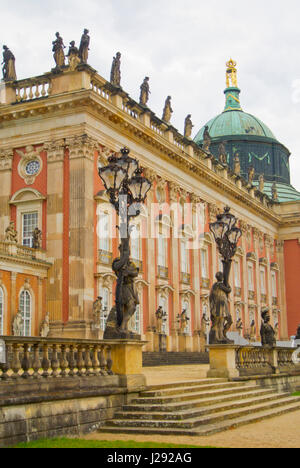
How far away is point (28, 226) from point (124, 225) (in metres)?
15.3

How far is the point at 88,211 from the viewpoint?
88.1 ft

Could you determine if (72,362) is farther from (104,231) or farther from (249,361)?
(104,231)

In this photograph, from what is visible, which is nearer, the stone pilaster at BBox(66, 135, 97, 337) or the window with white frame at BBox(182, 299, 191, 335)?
the stone pilaster at BBox(66, 135, 97, 337)

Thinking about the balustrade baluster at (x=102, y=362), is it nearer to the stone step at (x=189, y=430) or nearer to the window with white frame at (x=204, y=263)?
the stone step at (x=189, y=430)

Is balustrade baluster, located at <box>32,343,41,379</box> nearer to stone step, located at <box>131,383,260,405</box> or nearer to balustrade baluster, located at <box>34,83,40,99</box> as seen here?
stone step, located at <box>131,383,260,405</box>

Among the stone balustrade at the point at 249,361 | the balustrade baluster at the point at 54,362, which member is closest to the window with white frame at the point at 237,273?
the stone balustrade at the point at 249,361

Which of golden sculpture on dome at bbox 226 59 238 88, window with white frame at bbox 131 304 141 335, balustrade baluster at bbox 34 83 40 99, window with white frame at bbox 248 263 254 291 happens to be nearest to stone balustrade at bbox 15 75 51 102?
balustrade baluster at bbox 34 83 40 99

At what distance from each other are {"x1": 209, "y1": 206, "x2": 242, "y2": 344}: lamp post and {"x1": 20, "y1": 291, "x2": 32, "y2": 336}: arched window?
9590 millimetres

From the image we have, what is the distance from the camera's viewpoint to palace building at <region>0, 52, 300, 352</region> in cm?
2616

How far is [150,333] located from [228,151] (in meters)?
28.5

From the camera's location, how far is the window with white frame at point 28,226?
91.8 ft

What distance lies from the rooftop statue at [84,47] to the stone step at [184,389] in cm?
1605

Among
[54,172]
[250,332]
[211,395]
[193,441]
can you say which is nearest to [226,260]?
[211,395]
